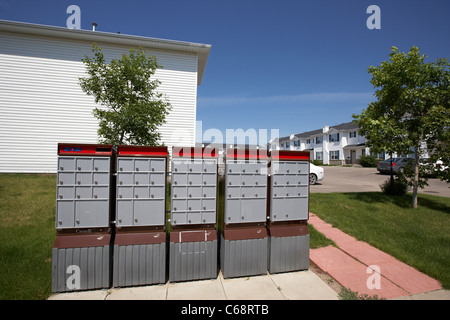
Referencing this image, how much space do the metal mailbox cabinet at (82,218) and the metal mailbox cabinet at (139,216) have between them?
0.60 ft

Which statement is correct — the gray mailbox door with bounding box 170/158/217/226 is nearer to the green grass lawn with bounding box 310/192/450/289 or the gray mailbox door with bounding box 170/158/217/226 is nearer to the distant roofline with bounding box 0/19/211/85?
the green grass lawn with bounding box 310/192/450/289

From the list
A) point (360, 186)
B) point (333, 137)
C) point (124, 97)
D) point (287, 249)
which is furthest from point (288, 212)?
point (333, 137)

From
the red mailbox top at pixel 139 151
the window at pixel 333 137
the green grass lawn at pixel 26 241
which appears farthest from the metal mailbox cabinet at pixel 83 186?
the window at pixel 333 137

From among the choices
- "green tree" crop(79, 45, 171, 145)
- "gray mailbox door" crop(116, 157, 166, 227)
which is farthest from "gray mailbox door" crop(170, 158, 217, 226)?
"green tree" crop(79, 45, 171, 145)

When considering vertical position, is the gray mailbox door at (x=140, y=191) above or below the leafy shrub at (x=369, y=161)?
below

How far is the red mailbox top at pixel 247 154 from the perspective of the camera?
383 cm

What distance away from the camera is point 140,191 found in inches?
138

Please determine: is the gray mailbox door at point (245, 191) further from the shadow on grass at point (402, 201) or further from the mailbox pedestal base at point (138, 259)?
the shadow on grass at point (402, 201)

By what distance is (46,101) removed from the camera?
12109mm

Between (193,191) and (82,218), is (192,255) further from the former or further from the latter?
(82,218)

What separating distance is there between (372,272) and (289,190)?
1.97 m

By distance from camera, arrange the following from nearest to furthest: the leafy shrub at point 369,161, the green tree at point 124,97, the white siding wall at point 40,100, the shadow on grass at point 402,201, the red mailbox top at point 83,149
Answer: the red mailbox top at point 83,149 < the green tree at point 124,97 < the shadow on grass at point 402,201 < the white siding wall at point 40,100 < the leafy shrub at point 369,161

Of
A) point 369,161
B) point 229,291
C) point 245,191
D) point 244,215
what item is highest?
point 369,161
